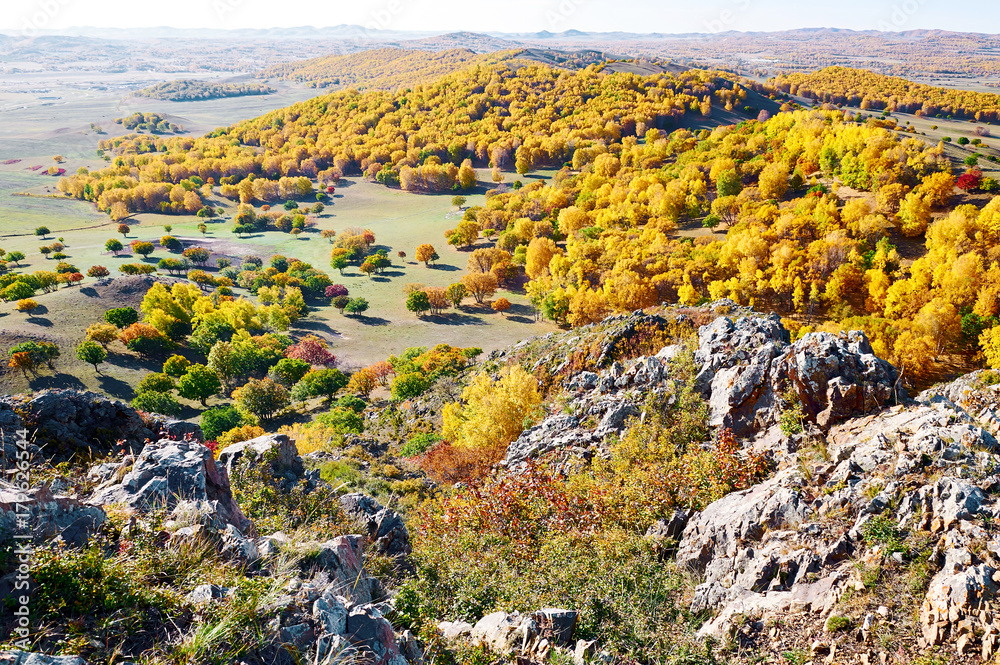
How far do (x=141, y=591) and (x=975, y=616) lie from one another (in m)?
15.1

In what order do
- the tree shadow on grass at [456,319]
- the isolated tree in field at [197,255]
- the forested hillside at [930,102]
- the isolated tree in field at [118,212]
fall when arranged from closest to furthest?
the tree shadow on grass at [456,319] → the isolated tree in field at [197,255] → the isolated tree in field at [118,212] → the forested hillside at [930,102]

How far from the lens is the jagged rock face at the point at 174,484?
41.6 ft

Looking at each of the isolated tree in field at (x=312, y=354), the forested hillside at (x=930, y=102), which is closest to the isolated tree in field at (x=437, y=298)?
the isolated tree in field at (x=312, y=354)

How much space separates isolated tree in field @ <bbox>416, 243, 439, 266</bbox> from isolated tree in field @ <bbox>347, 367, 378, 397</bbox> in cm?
4991

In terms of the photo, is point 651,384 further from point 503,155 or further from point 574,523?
point 503,155

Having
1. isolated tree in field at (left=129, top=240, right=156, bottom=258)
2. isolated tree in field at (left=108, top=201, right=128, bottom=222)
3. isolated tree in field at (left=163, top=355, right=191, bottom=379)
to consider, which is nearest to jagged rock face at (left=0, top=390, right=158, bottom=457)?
isolated tree in field at (left=163, top=355, right=191, bottom=379)

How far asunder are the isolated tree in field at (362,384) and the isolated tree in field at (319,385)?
53.4 inches

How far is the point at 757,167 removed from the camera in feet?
316

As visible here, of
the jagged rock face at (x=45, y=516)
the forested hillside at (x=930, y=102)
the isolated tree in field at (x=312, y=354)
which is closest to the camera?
the jagged rock face at (x=45, y=516)

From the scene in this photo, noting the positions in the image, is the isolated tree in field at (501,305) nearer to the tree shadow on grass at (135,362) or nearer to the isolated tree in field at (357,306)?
the isolated tree in field at (357,306)

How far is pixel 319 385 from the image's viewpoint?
58938mm

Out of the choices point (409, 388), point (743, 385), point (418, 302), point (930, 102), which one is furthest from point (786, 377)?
point (930, 102)

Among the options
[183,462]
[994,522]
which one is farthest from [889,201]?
[183,462]

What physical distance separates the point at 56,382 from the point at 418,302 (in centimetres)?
4672
